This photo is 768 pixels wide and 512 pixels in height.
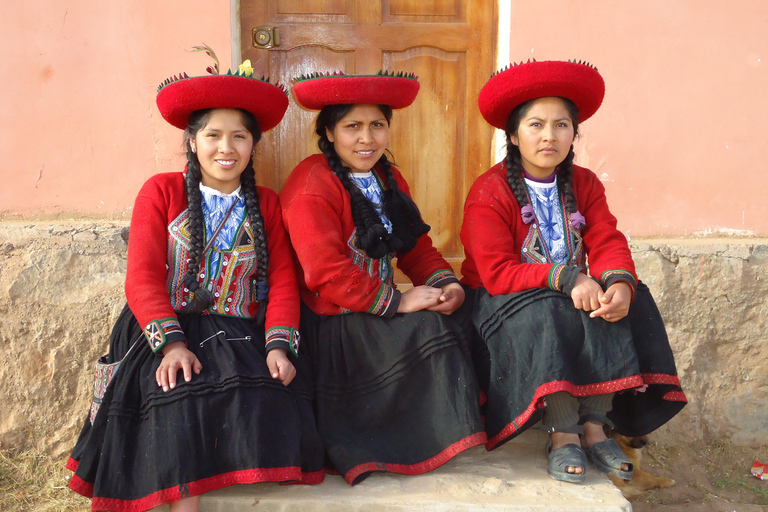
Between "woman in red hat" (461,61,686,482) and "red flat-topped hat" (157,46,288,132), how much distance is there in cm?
90

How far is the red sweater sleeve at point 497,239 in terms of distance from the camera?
237cm

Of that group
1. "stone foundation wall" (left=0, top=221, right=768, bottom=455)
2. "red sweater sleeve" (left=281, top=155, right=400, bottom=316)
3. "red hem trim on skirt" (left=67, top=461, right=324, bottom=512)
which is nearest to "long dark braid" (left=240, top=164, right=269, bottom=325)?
"red sweater sleeve" (left=281, top=155, right=400, bottom=316)

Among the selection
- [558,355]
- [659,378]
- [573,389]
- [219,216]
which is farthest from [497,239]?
[219,216]

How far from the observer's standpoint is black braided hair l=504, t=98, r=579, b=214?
258 cm

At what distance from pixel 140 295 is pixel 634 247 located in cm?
237

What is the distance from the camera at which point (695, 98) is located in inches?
131

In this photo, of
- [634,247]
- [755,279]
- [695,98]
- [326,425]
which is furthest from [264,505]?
[695,98]

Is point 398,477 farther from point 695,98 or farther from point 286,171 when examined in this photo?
point 695,98

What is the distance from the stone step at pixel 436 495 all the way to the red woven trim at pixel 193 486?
4.0 inches

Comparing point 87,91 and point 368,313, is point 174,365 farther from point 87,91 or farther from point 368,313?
point 87,91

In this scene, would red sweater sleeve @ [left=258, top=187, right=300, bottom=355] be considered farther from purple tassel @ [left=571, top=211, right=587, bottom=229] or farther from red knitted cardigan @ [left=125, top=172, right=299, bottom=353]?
purple tassel @ [left=571, top=211, right=587, bottom=229]

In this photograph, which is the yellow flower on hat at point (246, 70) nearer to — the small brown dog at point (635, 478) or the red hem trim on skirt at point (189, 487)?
the red hem trim on skirt at point (189, 487)

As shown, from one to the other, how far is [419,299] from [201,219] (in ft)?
2.87

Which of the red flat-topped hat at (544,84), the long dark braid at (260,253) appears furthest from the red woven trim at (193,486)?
the red flat-topped hat at (544,84)
